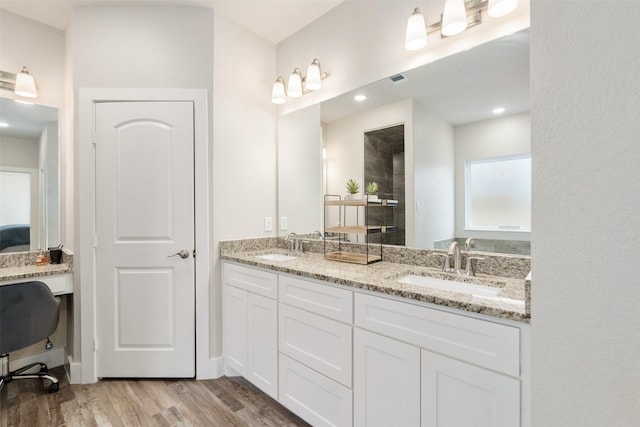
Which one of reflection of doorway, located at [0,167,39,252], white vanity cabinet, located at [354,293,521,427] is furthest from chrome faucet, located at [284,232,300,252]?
reflection of doorway, located at [0,167,39,252]

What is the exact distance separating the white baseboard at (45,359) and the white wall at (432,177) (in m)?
2.87

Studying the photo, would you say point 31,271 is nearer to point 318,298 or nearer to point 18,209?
point 18,209

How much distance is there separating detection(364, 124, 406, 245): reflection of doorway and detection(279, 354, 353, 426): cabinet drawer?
35.5 inches

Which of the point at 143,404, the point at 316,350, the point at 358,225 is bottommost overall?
the point at 143,404

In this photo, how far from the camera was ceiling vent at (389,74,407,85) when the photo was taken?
1.87 meters

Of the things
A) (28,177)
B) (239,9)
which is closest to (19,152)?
(28,177)

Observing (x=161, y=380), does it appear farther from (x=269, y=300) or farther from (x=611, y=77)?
(x=611, y=77)

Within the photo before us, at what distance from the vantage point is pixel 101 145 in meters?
2.16

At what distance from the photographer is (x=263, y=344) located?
192 cm

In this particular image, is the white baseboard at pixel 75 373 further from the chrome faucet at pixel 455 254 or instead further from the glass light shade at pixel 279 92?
the chrome faucet at pixel 455 254

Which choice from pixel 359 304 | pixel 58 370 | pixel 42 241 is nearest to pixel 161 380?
pixel 58 370

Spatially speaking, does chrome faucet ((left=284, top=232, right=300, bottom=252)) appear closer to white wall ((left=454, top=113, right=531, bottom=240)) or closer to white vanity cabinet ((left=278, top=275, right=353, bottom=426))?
white vanity cabinet ((left=278, top=275, right=353, bottom=426))

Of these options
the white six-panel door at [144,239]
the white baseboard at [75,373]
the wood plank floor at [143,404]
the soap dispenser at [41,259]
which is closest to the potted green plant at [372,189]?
the white six-panel door at [144,239]

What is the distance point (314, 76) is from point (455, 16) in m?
1.03
